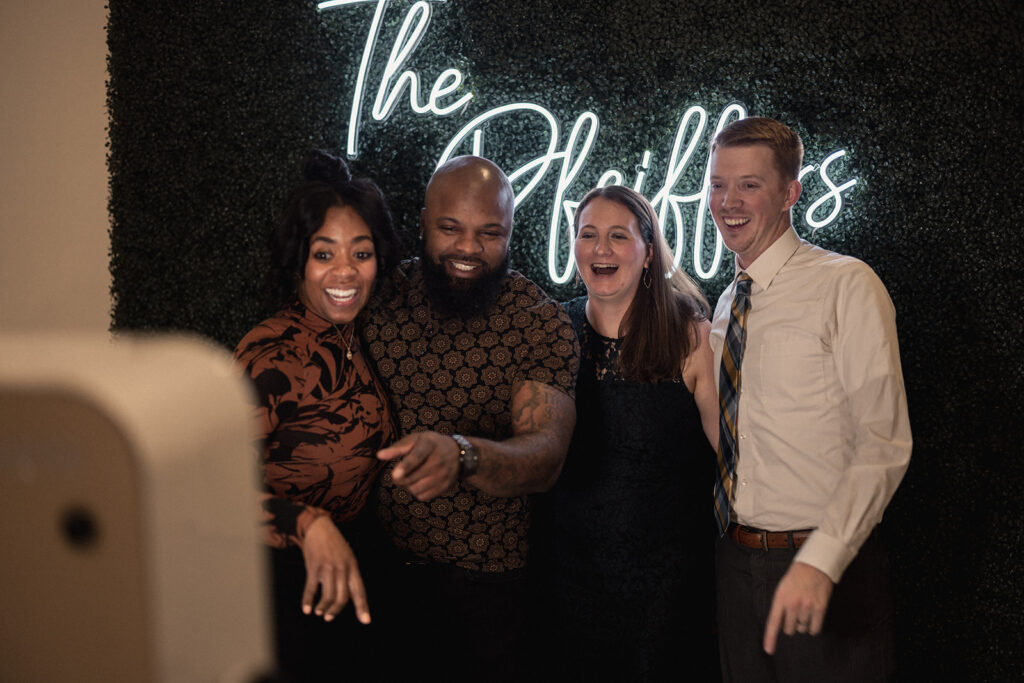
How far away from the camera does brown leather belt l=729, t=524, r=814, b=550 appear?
195cm

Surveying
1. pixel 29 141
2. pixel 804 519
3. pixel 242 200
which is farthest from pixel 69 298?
pixel 804 519

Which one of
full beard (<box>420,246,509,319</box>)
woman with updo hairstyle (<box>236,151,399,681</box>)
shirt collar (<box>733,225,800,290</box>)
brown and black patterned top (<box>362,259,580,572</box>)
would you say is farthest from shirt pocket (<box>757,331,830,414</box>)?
woman with updo hairstyle (<box>236,151,399,681</box>)

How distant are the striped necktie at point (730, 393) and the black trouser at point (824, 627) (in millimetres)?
151

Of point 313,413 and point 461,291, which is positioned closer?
point 313,413

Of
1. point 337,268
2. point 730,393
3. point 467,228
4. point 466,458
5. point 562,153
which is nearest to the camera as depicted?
point 466,458

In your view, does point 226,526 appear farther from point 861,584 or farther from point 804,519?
point 861,584

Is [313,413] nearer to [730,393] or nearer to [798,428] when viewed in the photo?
[730,393]

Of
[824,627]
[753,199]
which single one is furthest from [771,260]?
[824,627]

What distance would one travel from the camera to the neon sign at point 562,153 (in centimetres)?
278

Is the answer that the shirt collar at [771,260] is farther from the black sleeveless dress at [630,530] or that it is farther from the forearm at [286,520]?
the forearm at [286,520]

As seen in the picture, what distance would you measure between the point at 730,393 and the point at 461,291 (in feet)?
2.72

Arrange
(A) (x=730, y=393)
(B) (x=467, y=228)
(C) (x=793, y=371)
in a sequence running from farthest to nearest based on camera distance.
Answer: (B) (x=467, y=228)
(A) (x=730, y=393)
(C) (x=793, y=371)

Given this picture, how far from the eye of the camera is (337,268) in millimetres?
1858

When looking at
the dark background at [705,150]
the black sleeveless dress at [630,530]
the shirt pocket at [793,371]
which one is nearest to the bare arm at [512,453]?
the black sleeveless dress at [630,530]
